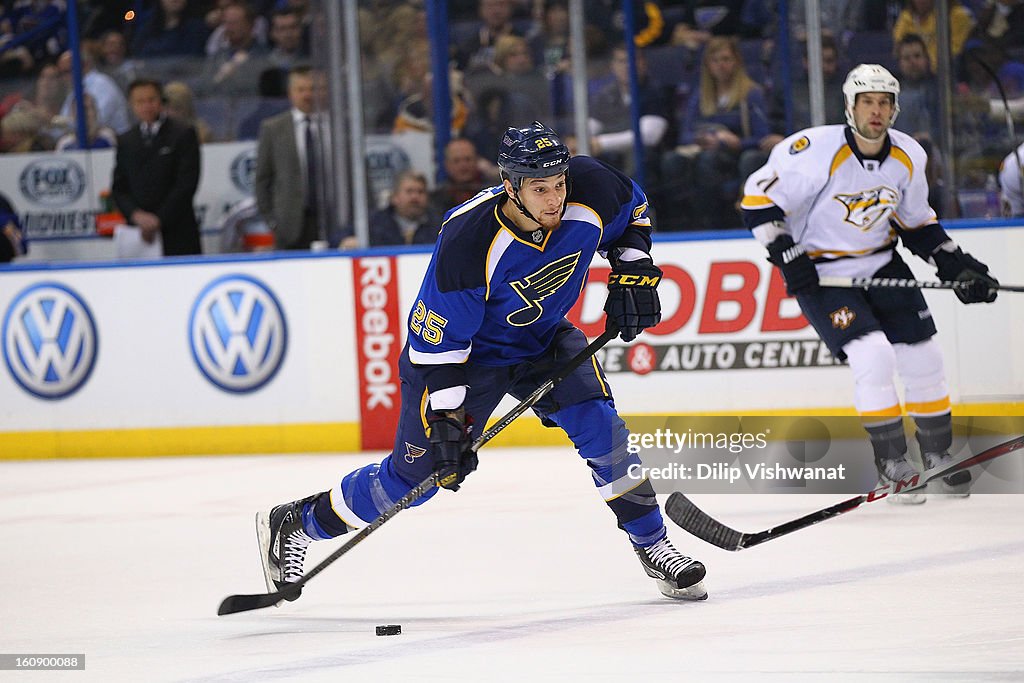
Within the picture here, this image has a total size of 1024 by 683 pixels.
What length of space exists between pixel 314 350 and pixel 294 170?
3.33 feet

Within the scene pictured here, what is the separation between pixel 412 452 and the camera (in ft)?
11.2

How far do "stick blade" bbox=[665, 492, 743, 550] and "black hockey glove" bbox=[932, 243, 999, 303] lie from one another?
4.61 feet

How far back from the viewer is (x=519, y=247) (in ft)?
10.7

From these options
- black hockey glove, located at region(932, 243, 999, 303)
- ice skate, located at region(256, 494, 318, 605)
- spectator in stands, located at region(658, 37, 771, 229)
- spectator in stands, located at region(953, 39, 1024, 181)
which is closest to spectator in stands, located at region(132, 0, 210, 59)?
Result: spectator in stands, located at region(658, 37, 771, 229)

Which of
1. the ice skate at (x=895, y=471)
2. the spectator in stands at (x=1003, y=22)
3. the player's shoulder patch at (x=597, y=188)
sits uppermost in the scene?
the spectator in stands at (x=1003, y=22)

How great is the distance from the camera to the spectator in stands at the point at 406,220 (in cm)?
678

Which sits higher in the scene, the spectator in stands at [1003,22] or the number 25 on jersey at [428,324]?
the spectator in stands at [1003,22]

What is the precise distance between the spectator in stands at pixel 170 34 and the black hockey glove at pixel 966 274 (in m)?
4.50

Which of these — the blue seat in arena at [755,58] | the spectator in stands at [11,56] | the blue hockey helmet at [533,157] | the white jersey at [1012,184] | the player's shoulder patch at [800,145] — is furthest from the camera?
the spectator in stands at [11,56]

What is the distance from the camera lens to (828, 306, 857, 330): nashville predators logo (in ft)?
15.2

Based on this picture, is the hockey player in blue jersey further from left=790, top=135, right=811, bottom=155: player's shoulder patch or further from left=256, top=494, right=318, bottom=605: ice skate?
left=790, top=135, right=811, bottom=155: player's shoulder patch

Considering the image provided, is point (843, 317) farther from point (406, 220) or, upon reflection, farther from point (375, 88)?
point (375, 88)

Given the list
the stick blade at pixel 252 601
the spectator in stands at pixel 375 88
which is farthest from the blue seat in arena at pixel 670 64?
the stick blade at pixel 252 601

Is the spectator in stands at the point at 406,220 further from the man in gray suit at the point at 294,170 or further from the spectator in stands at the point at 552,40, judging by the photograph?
the spectator in stands at the point at 552,40
